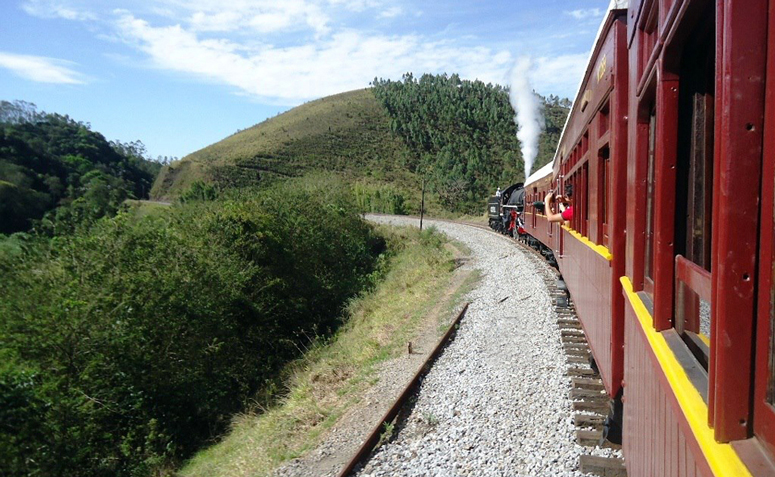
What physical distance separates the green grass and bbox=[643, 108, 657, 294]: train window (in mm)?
5166

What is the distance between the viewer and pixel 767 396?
124 cm

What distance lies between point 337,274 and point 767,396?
86.5 feet

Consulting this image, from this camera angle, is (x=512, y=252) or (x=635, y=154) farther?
(x=512, y=252)

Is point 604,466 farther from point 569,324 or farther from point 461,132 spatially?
point 461,132

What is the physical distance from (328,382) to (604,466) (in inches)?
258

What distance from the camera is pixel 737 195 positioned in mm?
1227

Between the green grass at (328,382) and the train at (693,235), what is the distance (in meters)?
4.73

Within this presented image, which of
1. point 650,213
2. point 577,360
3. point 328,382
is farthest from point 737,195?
point 328,382

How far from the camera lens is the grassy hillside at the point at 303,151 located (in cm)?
7325

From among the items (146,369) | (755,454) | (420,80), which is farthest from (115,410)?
(420,80)

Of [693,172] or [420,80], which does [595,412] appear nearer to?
[693,172]

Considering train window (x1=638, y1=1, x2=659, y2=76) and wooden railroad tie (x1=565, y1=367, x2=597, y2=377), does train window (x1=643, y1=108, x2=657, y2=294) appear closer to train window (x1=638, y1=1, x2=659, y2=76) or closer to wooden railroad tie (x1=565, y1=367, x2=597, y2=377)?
train window (x1=638, y1=1, x2=659, y2=76)

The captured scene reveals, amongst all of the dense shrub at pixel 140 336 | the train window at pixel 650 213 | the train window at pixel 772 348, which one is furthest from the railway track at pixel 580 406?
the dense shrub at pixel 140 336

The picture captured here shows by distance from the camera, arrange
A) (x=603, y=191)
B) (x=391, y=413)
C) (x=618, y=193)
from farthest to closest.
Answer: (x=391, y=413) → (x=603, y=191) → (x=618, y=193)
